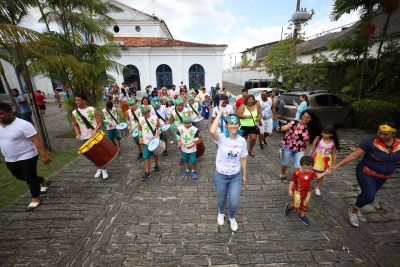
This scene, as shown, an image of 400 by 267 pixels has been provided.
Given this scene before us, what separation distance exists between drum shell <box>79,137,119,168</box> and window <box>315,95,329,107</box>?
7.64 meters

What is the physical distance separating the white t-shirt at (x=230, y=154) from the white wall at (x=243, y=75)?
78.9 ft

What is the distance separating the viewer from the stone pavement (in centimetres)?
304

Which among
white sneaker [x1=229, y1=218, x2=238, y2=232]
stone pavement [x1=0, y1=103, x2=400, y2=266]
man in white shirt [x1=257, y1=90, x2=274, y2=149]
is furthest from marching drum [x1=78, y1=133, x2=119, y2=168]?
man in white shirt [x1=257, y1=90, x2=274, y2=149]

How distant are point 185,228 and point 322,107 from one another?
7428mm

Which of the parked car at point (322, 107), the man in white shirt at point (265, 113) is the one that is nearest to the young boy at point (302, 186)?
the man in white shirt at point (265, 113)

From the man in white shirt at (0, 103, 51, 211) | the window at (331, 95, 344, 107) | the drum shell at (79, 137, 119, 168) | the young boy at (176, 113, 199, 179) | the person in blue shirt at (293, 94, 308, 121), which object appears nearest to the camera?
the man in white shirt at (0, 103, 51, 211)

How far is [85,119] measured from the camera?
4.99m

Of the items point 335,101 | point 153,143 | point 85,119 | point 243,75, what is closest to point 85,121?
point 85,119

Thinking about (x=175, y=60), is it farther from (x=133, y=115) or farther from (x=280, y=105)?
(x=133, y=115)

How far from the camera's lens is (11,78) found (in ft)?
68.1

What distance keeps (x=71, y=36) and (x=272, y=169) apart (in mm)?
9393

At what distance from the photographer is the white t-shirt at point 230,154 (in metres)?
3.09

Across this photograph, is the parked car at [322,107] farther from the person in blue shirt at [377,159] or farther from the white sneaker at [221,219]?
the white sneaker at [221,219]

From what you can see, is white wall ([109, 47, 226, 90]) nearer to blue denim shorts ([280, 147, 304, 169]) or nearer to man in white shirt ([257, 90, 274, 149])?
man in white shirt ([257, 90, 274, 149])
